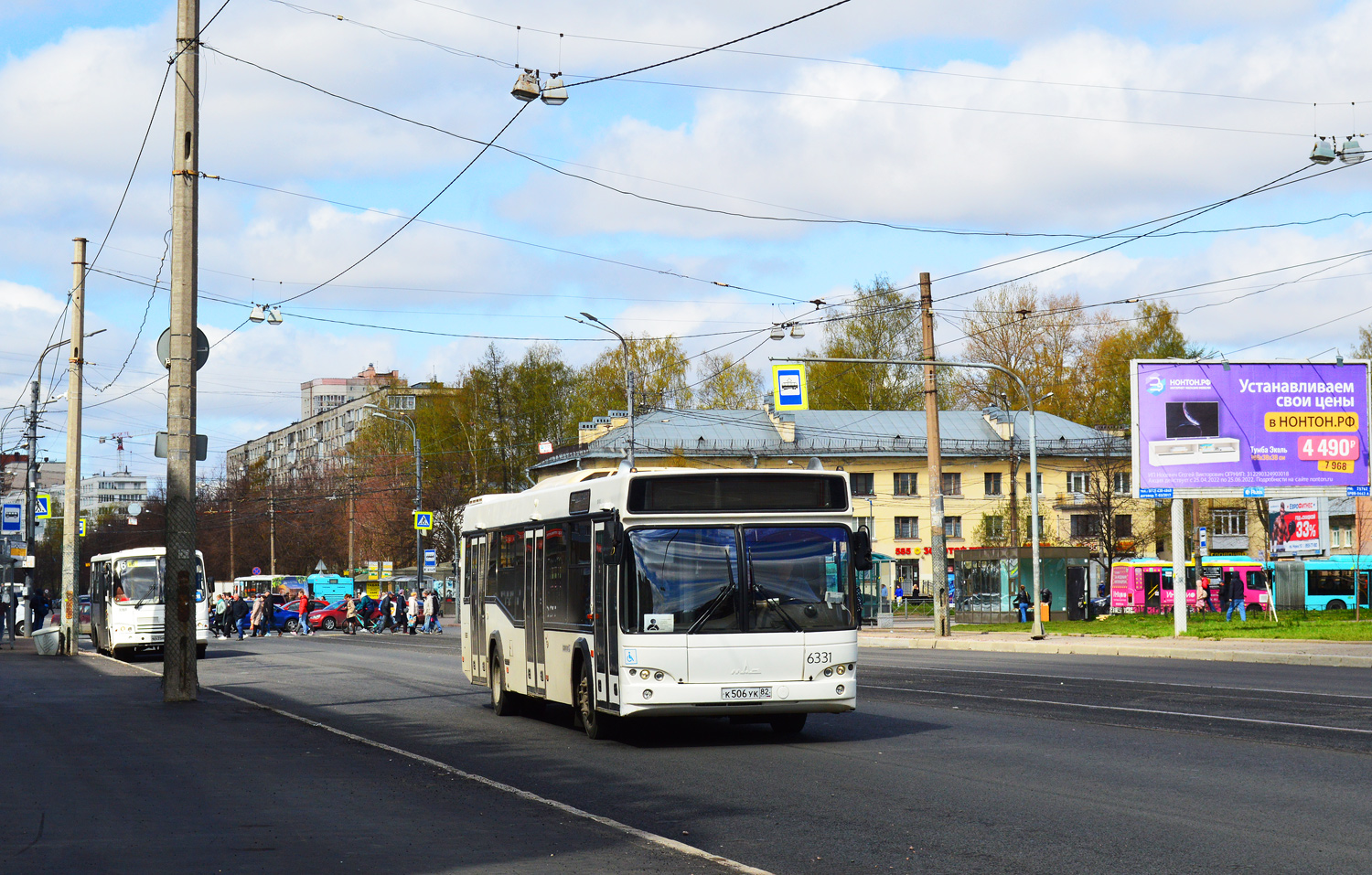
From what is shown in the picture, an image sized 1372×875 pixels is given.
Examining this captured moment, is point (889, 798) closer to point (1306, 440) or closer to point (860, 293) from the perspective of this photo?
point (1306, 440)

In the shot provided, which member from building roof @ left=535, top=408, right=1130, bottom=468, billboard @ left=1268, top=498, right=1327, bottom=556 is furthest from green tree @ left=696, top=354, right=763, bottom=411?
billboard @ left=1268, top=498, right=1327, bottom=556

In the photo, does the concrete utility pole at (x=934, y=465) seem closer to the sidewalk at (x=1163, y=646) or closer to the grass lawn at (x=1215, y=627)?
the sidewalk at (x=1163, y=646)

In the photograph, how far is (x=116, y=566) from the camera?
37250mm

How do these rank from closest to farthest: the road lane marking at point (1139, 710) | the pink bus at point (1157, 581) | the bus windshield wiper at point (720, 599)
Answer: the bus windshield wiper at point (720, 599)
the road lane marking at point (1139, 710)
the pink bus at point (1157, 581)

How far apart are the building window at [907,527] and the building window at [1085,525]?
854cm

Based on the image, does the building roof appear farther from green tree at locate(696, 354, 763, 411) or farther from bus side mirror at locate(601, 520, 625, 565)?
bus side mirror at locate(601, 520, 625, 565)

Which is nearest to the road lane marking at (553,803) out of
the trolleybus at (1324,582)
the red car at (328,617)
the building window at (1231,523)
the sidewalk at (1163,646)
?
the sidewalk at (1163,646)

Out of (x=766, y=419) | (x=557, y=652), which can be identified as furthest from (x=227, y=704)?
(x=766, y=419)

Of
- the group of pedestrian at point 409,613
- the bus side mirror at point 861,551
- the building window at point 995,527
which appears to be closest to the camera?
the bus side mirror at point 861,551

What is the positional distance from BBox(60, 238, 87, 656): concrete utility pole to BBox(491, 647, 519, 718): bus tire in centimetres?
2245

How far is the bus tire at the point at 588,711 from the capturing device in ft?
48.3

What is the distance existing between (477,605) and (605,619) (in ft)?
18.8

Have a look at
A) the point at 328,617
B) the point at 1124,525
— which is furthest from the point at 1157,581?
the point at 328,617

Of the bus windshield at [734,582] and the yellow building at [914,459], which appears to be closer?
the bus windshield at [734,582]
